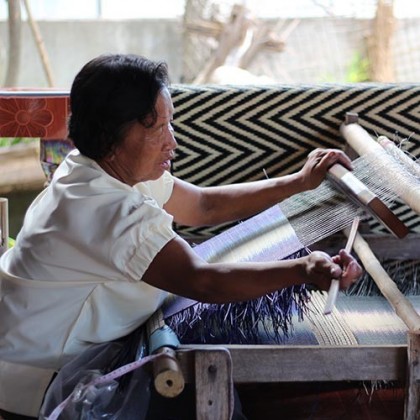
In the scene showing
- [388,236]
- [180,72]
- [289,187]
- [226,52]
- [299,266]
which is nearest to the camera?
[299,266]

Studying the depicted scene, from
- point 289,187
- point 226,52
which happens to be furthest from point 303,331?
point 226,52

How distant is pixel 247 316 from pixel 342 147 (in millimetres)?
860

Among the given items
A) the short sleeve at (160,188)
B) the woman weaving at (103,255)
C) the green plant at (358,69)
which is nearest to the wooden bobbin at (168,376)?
the woman weaving at (103,255)

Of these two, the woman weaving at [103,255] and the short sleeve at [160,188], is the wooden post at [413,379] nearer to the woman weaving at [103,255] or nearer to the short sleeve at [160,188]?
the woman weaving at [103,255]

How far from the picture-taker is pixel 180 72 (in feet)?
22.4

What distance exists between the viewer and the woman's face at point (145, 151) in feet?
5.58

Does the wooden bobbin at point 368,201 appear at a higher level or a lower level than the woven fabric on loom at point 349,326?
higher

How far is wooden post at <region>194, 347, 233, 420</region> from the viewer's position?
1592 millimetres

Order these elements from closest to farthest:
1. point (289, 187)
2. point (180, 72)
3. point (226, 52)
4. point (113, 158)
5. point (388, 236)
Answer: point (113, 158) → point (289, 187) → point (388, 236) → point (226, 52) → point (180, 72)

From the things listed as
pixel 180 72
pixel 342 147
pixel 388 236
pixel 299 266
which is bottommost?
pixel 180 72

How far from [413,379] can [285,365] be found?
0.23 m

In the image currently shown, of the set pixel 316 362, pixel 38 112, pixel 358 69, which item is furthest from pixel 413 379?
pixel 358 69

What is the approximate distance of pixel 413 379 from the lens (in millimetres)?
1615

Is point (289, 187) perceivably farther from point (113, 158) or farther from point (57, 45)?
point (57, 45)
